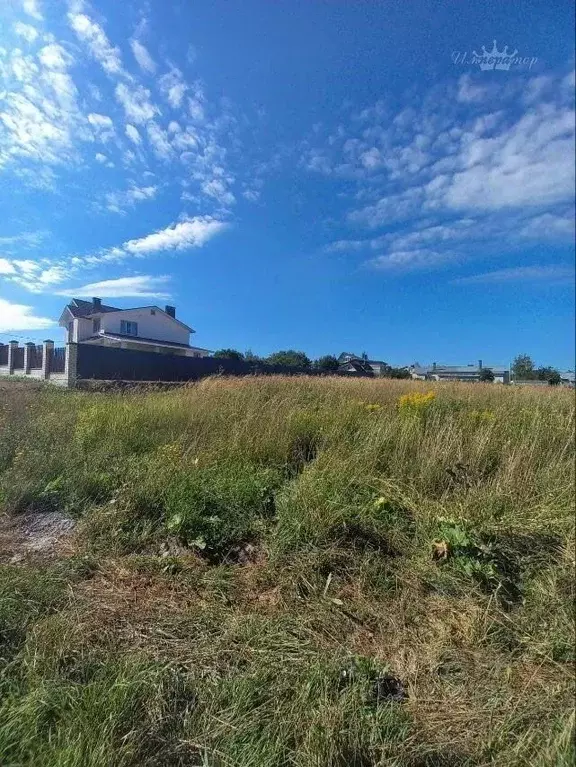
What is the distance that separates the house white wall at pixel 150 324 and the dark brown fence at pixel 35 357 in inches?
578

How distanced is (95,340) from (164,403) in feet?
97.0

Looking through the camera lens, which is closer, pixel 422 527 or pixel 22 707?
pixel 22 707

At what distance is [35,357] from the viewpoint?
765 inches

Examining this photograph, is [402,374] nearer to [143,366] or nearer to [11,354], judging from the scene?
[143,366]

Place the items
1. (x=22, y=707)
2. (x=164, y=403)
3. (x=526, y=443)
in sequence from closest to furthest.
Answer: (x=22, y=707)
(x=526, y=443)
(x=164, y=403)

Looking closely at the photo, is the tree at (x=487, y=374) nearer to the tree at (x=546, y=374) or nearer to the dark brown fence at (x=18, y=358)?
the tree at (x=546, y=374)

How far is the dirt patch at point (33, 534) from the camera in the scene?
2.76m

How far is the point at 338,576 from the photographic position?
8.05 feet

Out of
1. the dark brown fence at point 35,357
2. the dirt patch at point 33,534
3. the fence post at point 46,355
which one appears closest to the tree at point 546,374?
the dirt patch at point 33,534

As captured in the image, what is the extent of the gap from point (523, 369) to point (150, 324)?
3982 cm

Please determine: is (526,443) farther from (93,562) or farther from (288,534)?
(93,562)

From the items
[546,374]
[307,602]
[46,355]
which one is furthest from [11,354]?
[546,374]

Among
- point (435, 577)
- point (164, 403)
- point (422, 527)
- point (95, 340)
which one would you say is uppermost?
point (95, 340)

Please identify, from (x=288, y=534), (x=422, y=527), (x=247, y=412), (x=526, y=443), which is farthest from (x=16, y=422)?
(x=526, y=443)
